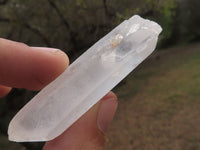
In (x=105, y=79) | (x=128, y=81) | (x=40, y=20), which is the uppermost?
(x=105, y=79)

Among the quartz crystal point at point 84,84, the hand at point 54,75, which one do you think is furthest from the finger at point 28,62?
the quartz crystal point at point 84,84

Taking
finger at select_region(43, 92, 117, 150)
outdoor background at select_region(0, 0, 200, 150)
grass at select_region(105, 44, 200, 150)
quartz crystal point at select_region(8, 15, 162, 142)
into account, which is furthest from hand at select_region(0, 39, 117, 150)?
grass at select_region(105, 44, 200, 150)

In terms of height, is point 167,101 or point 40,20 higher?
point 40,20

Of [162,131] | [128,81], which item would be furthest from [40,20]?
[128,81]

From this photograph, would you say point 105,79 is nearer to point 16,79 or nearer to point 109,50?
point 109,50

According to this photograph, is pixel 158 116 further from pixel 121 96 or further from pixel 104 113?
pixel 104 113

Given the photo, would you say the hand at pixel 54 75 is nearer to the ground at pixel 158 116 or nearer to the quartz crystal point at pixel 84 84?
the quartz crystal point at pixel 84 84
